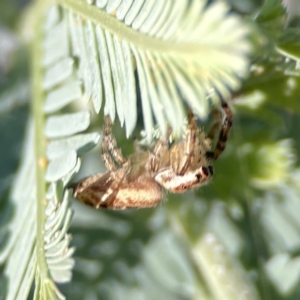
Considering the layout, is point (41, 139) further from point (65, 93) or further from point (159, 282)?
point (159, 282)

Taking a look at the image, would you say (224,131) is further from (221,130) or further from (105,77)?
(105,77)

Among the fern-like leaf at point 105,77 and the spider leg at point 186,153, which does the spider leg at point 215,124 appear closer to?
the spider leg at point 186,153

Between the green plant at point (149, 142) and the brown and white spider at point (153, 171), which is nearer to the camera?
the green plant at point (149, 142)

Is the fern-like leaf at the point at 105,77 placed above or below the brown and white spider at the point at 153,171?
above

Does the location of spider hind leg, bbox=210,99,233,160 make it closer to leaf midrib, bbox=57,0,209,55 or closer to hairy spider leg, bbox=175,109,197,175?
hairy spider leg, bbox=175,109,197,175

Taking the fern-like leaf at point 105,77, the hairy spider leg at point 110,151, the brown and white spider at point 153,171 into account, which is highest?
the fern-like leaf at point 105,77

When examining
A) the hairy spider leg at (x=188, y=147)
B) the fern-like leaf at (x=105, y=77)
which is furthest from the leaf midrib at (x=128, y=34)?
the hairy spider leg at (x=188, y=147)

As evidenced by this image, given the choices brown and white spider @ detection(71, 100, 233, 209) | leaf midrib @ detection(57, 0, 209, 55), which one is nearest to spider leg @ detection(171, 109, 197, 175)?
brown and white spider @ detection(71, 100, 233, 209)

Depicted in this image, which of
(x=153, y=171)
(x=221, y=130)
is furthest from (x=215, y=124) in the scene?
(x=153, y=171)
